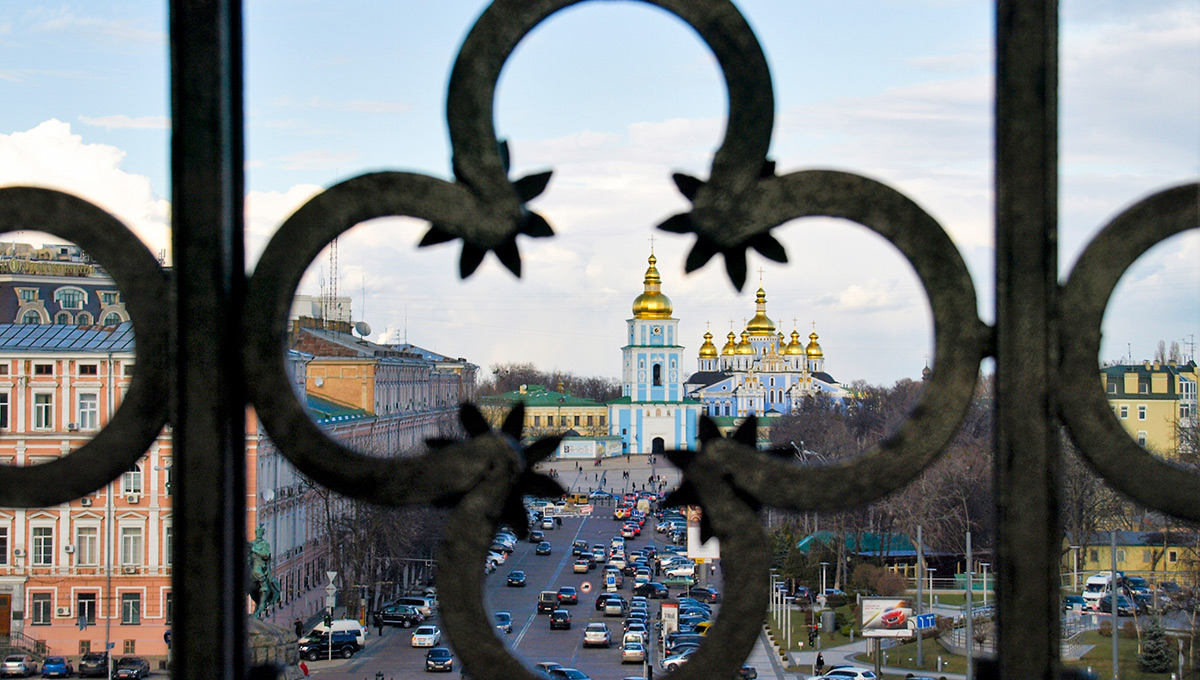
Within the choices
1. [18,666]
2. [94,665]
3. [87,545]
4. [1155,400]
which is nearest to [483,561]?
[94,665]

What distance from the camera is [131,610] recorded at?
2075 centimetres

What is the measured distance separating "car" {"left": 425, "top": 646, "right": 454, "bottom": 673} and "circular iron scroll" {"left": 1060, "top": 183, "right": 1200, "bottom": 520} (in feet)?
65.3

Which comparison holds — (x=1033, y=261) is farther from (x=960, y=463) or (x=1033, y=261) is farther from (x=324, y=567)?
(x=960, y=463)

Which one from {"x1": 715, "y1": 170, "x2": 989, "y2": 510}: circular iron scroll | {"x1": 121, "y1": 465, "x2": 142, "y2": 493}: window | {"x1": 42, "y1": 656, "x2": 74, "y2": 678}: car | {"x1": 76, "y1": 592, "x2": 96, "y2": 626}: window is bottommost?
{"x1": 42, "y1": 656, "x2": 74, "y2": 678}: car

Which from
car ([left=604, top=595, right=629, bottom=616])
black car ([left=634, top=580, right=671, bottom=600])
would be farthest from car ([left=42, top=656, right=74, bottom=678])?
black car ([left=634, top=580, right=671, bottom=600])

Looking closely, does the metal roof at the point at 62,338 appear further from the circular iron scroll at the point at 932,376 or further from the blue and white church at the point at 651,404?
the blue and white church at the point at 651,404

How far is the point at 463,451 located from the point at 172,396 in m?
0.42

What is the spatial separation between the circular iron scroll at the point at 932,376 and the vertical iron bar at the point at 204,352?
0.69 m

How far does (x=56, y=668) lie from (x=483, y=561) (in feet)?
65.2

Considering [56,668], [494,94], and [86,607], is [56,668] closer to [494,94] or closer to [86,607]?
[86,607]

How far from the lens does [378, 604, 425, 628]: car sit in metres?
26.3

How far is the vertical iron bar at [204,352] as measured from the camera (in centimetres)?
170

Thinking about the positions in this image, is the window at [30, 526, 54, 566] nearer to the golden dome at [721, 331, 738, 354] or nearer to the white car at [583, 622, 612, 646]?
the white car at [583, 622, 612, 646]

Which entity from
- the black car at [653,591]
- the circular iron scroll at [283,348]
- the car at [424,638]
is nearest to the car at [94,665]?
the car at [424,638]
